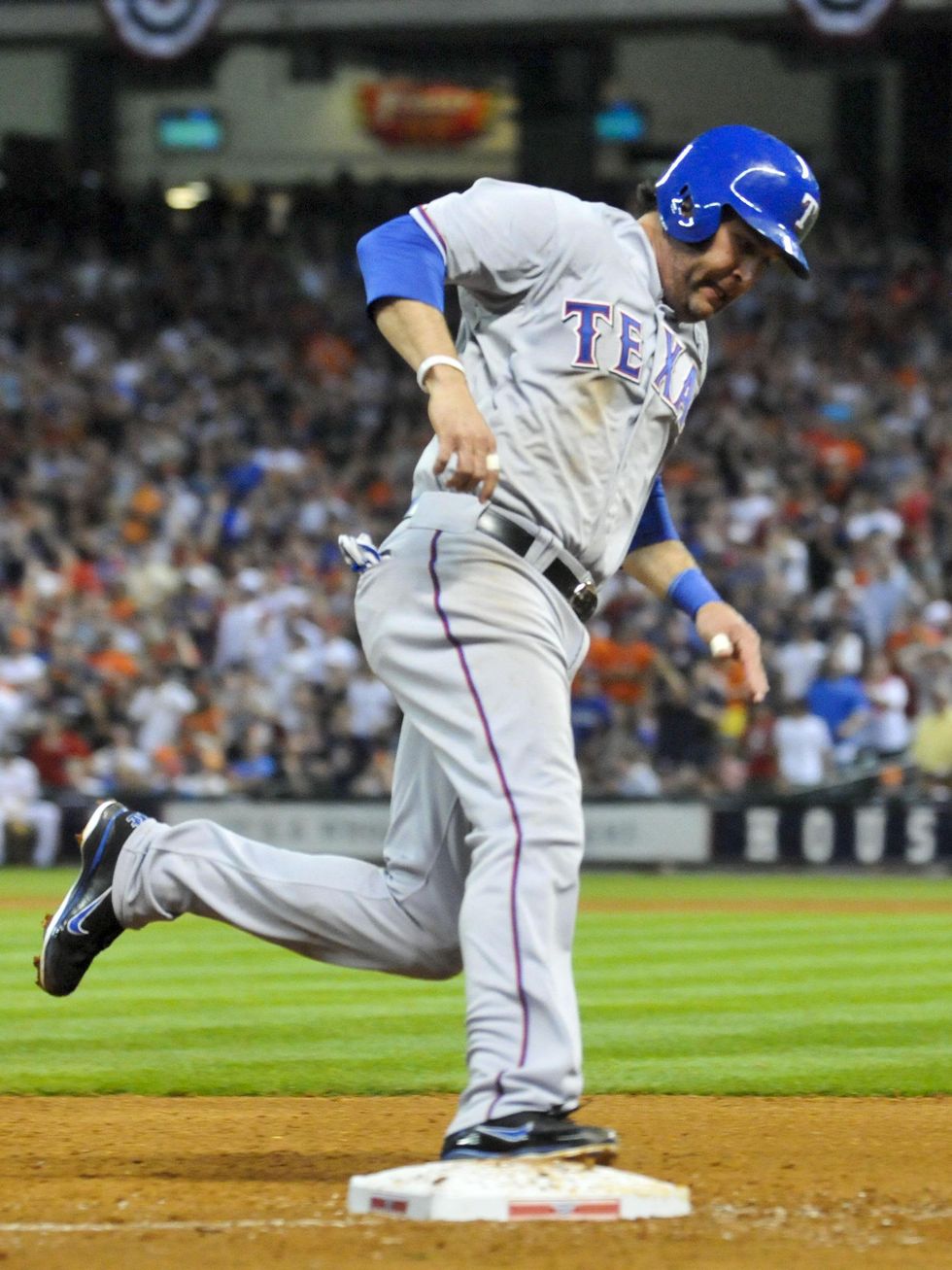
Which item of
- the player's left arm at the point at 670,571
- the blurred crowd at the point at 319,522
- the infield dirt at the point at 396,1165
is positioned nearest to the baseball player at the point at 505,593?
the player's left arm at the point at 670,571

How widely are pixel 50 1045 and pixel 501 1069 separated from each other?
11.8 ft

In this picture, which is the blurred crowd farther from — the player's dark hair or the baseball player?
the baseball player

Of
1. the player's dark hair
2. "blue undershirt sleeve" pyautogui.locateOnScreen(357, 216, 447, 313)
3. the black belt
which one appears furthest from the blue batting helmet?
the black belt

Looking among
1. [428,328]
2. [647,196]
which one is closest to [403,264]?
[428,328]

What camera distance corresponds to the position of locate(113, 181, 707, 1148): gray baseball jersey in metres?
3.59

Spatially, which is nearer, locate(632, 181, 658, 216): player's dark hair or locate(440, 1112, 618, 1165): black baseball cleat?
locate(440, 1112, 618, 1165): black baseball cleat

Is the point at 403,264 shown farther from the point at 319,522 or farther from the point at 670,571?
the point at 319,522

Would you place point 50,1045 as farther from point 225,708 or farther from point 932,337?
point 932,337

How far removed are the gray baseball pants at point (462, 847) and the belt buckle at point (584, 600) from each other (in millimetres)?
32

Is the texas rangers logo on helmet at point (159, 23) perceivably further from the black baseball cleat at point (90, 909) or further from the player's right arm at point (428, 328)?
the player's right arm at point (428, 328)

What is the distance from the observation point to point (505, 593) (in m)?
3.78

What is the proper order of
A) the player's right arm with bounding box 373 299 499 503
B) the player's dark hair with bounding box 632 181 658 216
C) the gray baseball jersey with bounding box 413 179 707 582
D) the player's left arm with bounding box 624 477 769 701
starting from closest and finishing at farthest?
the player's right arm with bounding box 373 299 499 503 < the gray baseball jersey with bounding box 413 179 707 582 < the player's dark hair with bounding box 632 181 658 216 < the player's left arm with bounding box 624 477 769 701

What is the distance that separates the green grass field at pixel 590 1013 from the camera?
19.8ft

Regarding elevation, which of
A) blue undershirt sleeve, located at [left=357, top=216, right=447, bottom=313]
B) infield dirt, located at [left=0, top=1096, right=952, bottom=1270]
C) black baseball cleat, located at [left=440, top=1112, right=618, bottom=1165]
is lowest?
infield dirt, located at [left=0, top=1096, right=952, bottom=1270]
